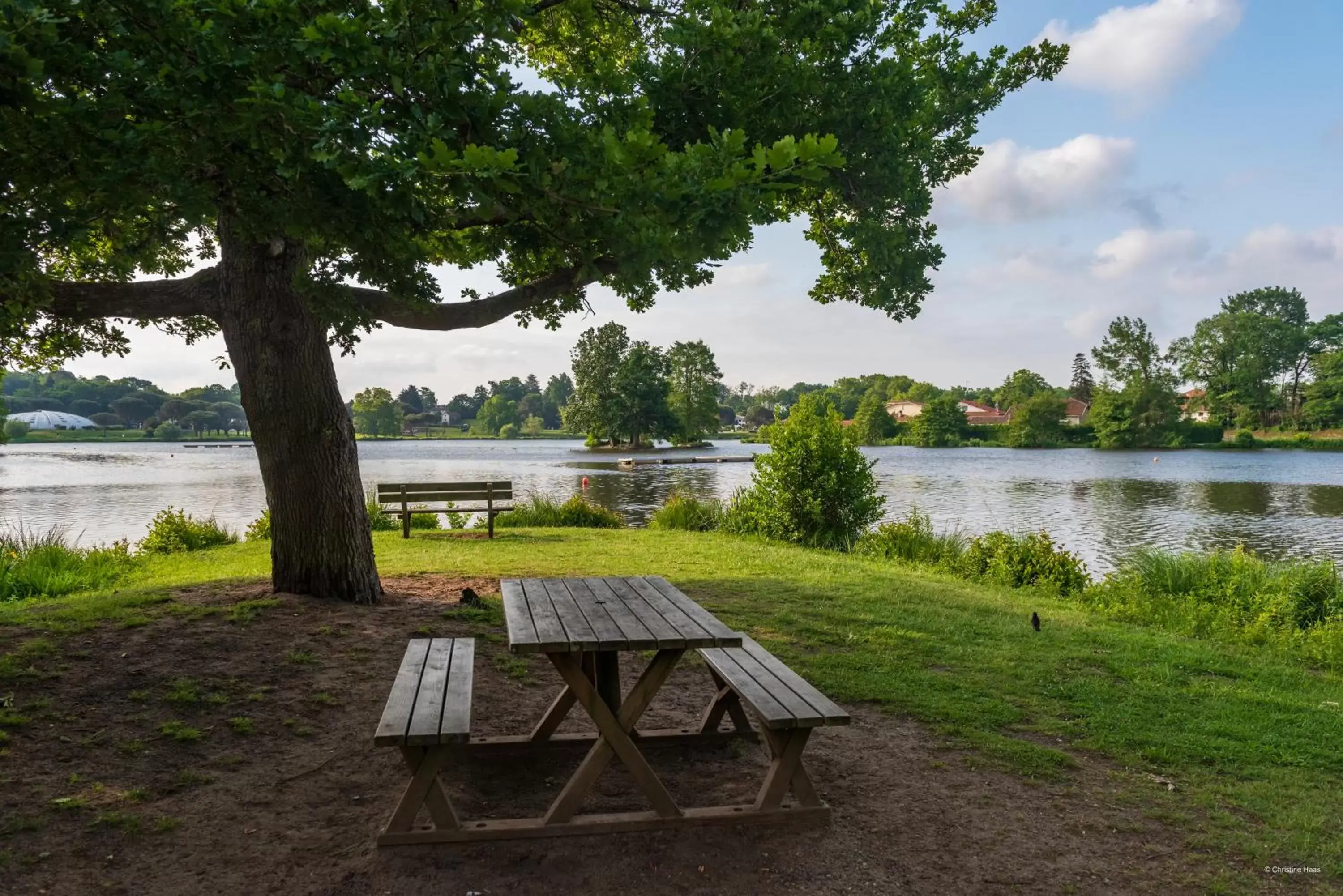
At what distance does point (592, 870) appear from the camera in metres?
3.12

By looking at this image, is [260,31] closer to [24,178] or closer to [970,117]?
[24,178]

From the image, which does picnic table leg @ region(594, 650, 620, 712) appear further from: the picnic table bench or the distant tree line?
the distant tree line

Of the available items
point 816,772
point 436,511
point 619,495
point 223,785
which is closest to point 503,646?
point 223,785

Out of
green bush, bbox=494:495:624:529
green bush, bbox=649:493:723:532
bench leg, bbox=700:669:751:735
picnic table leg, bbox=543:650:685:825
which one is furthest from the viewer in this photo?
green bush, bbox=494:495:624:529

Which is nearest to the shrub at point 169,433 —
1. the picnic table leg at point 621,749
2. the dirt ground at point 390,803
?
the dirt ground at point 390,803

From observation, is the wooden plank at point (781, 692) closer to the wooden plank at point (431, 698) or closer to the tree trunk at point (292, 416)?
the wooden plank at point (431, 698)

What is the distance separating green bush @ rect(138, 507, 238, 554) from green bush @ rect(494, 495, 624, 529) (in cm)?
488

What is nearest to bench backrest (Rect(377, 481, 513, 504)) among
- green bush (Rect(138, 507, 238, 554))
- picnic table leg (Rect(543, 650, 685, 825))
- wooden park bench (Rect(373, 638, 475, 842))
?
green bush (Rect(138, 507, 238, 554))

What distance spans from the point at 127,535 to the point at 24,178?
669 inches

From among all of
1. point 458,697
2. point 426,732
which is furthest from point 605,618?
point 426,732

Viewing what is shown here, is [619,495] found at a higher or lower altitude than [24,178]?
lower

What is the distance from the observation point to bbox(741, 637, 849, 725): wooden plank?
10.7 ft

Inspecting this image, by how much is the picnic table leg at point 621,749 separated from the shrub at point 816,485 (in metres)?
10.9

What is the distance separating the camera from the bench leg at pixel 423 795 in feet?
10.5
